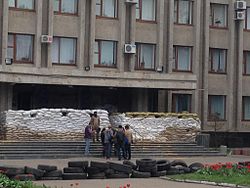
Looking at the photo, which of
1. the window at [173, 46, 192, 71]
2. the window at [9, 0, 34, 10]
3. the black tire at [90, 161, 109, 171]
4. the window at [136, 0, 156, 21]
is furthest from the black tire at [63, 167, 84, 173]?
the window at [173, 46, 192, 71]

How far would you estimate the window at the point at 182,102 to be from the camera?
42.8 m

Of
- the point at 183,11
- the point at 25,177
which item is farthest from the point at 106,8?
the point at 25,177

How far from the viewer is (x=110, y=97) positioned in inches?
1582

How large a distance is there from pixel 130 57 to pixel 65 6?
4.98 metres

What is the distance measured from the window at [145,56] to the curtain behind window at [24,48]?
22.8 ft

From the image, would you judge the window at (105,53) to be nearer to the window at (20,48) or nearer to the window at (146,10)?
the window at (146,10)

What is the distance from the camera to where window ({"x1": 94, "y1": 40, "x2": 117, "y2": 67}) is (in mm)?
39312

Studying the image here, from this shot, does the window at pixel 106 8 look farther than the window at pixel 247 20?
No

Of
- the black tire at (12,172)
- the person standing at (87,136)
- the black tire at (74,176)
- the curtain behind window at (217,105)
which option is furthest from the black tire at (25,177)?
the curtain behind window at (217,105)

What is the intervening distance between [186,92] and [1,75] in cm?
1405

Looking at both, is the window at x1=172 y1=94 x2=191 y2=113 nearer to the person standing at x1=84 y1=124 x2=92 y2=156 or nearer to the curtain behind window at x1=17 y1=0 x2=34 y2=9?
the curtain behind window at x1=17 y1=0 x2=34 y2=9

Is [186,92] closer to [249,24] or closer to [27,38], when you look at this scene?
[249,24]

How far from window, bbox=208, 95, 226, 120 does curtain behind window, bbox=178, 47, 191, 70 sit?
110 inches

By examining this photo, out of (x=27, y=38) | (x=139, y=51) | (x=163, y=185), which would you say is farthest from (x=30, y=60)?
(x=163, y=185)
